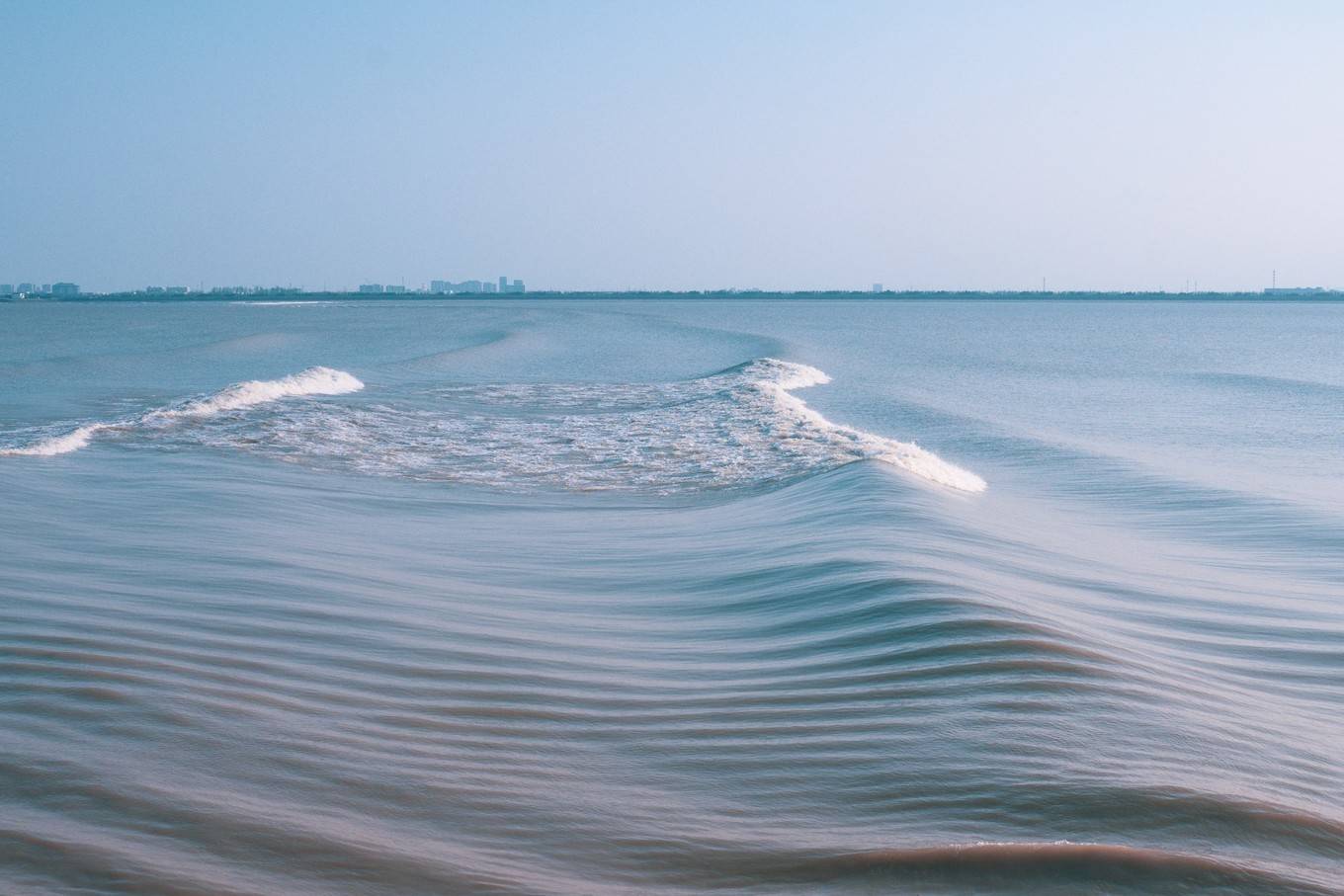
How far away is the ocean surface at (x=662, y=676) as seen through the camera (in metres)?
4.01

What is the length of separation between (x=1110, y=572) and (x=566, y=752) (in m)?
5.73

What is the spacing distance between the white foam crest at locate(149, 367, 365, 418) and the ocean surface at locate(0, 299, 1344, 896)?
5.03 m

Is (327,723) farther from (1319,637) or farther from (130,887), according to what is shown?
(1319,637)

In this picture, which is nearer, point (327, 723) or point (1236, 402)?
point (327, 723)

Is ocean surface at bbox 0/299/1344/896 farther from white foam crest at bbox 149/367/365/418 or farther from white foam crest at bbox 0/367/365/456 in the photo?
white foam crest at bbox 149/367/365/418

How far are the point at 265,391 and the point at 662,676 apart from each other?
21.5m

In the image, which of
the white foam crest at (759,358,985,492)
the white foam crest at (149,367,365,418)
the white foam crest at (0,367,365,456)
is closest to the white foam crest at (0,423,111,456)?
the white foam crest at (0,367,365,456)

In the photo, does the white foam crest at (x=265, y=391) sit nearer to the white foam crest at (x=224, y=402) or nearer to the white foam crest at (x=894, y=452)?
the white foam crest at (x=224, y=402)

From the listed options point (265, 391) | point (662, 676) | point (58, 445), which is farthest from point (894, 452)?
point (265, 391)

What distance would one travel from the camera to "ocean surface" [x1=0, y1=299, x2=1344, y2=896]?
13.2 ft

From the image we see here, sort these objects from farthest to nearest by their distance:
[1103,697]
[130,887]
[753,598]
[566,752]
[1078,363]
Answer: [1078,363], [753,598], [1103,697], [566,752], [130,887]

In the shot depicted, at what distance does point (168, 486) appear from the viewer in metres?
12.7

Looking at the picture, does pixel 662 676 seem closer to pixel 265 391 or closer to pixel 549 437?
pixel 549 437

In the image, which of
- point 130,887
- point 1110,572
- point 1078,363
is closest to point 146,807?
point 130,887
